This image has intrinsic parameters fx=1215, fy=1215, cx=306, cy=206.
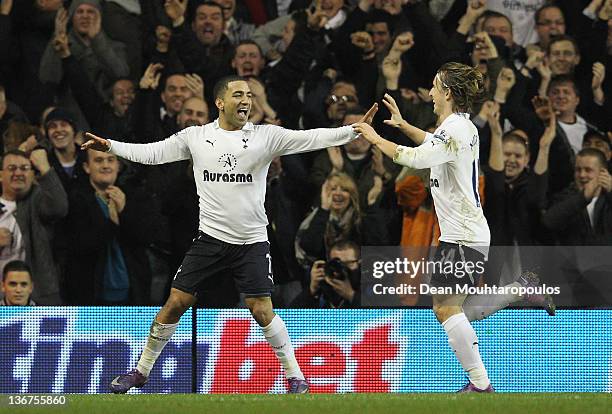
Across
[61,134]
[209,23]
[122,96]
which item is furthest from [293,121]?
[61,134]

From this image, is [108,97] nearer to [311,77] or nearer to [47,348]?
[311,77]

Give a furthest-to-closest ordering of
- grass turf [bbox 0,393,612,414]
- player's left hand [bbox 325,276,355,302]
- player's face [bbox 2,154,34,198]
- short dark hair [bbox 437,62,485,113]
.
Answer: player's face [bbox 2,154,34,198] → player's left hand [bbox 325,276,355,302] → short dark hair [bbox 437,62,485,113] → grass turf [bbox 0,393,612,414]

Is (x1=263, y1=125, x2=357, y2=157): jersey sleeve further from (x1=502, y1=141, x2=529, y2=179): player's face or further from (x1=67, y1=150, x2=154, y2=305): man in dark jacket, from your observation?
(x1=502, y1=141, x2=529, y2=179): player's face

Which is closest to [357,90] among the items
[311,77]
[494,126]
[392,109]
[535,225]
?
[311,77]

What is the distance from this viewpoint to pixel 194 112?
11680 millimetres

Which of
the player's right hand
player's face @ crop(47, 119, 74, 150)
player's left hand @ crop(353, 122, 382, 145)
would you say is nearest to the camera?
player's left hand @ crop(353, 122, 382, 145)

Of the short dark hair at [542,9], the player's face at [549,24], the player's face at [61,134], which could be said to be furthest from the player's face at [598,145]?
the player's face at [61,134]

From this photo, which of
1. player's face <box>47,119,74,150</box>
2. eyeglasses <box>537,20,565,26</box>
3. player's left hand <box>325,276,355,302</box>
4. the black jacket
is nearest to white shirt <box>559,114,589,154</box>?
eyeglasses <box>537,20,565,26</box>

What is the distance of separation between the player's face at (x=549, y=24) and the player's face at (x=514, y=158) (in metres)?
1.24

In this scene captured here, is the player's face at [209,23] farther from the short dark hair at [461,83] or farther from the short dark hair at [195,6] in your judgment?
the short dark hair at [461,83]

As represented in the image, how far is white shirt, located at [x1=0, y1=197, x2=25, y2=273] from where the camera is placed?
445 inches

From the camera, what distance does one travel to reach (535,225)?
11625 millimetres

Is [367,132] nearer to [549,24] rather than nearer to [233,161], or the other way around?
[233,161]

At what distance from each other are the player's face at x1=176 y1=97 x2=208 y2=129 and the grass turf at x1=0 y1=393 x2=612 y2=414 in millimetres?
4225
